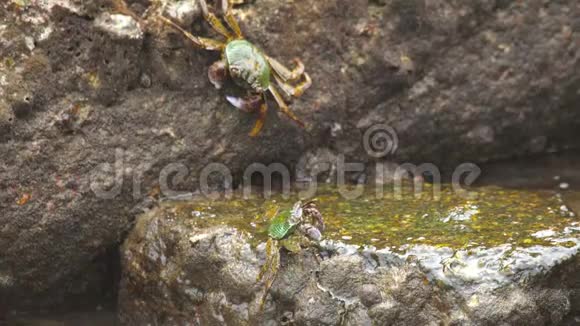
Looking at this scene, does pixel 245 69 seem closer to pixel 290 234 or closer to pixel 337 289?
pixel 290 234

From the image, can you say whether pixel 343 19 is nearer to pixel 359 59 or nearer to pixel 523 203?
pixel 359 59

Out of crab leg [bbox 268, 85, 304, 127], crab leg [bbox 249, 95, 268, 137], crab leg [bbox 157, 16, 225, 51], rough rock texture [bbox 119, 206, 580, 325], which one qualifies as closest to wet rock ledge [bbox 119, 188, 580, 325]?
rough rock texture [bbox 119, 206, 580, 325]

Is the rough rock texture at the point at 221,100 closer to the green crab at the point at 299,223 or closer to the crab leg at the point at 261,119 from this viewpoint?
the crab leg at the point at 261,119

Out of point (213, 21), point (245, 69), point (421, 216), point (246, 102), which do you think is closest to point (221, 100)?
point (246, 102)

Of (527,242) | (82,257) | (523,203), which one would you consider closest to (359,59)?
(523,203)

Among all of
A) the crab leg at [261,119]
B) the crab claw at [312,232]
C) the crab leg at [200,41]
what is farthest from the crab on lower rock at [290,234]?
the crab leg at [200,41]
